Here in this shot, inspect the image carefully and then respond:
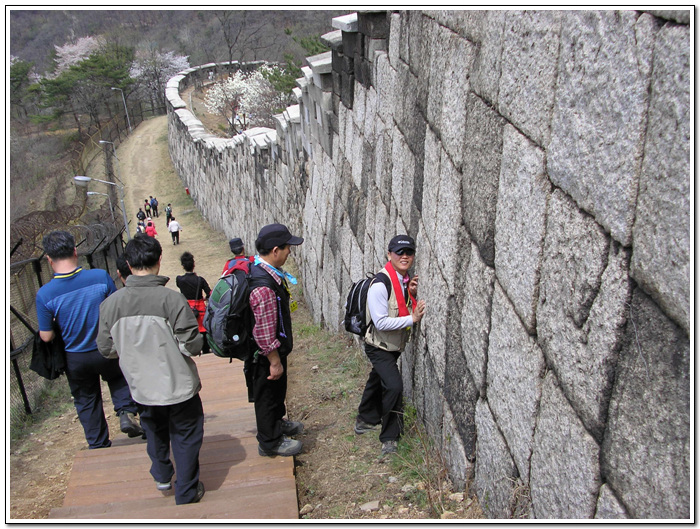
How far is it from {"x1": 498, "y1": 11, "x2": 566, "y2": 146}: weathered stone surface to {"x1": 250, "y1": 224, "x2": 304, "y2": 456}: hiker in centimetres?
170

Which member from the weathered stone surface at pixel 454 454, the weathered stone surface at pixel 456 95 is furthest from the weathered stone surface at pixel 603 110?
the weathered stone surface at pixel 454 454

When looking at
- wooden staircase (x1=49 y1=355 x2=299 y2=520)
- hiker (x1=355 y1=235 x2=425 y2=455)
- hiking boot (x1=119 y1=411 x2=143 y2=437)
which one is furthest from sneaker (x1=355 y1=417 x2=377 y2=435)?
hiking boot (x1=119 y1=411 x2=143 y2=437)

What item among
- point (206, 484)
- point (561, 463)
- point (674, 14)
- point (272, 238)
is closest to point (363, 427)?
point (206, 484)

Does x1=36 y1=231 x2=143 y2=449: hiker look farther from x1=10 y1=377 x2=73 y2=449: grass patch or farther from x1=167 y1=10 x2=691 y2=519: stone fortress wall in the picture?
x1=167 y1=10 x2=691 y2=519: stone fortress wall

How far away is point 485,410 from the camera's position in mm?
2783

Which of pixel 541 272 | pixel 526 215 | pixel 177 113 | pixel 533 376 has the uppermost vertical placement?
pixel 526 215

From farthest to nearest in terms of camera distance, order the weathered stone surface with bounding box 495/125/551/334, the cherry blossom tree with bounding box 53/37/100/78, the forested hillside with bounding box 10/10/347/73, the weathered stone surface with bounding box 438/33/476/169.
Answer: the cherry blossom tree with bounding box 53/37/100/78
the forested hillside with bounding box 10/10/347/73
the weathered stone surface with bounding box 438/33/476/169
the weathered stone surface with bounding box 495/125/551/334

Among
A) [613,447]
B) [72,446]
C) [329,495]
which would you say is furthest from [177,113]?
[613,447]

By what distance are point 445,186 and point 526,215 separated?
100 cm

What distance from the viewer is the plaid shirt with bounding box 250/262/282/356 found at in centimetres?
359

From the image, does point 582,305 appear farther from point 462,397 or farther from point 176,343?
point 176,343

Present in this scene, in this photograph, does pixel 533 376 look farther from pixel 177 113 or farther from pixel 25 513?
pixel 177 113

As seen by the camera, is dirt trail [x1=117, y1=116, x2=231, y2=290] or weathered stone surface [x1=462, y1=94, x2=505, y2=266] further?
dirt trail [x1=117, y1=116, x2=231, y2=290]

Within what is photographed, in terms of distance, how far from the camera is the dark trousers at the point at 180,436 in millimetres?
3557
